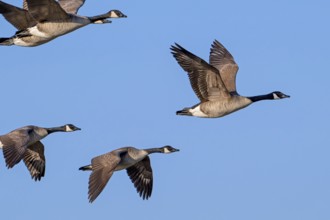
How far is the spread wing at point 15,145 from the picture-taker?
2070 cm

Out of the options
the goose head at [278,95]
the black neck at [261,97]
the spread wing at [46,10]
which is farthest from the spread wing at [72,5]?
the goose head at [278,95]

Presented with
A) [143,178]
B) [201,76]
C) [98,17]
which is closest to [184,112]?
[201,76]

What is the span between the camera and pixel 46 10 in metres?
20.4

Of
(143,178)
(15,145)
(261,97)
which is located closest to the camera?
(15,145)

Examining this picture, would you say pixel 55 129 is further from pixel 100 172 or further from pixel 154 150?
pixel 100 172

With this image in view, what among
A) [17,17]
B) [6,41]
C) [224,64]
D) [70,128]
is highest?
[17,17]

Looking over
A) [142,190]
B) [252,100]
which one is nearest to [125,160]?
[142,190]

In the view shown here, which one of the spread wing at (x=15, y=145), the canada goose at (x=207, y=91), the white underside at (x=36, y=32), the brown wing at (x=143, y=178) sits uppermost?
the white underside at (x=36, y=32)

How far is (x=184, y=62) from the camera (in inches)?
803

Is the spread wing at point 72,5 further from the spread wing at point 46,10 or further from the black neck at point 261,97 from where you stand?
the black neck at point 261,97

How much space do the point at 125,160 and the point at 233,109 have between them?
2731 millimetres

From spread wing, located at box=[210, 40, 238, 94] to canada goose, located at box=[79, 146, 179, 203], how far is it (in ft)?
7.95

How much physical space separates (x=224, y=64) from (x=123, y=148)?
3.71 meters

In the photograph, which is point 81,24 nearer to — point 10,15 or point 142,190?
point 10,15
